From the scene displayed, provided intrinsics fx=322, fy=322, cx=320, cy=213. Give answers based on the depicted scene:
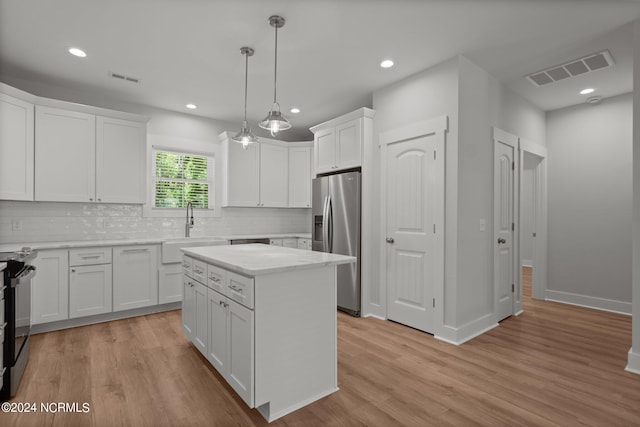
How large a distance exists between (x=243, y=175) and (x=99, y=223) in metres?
2.04

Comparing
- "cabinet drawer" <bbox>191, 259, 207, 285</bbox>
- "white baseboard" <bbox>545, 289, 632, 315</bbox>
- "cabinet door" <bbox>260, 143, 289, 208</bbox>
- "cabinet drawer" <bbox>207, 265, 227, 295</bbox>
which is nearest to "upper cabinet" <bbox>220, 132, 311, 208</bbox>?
"cabinet door" <bbox>260, 143, 289, 208</bbox>

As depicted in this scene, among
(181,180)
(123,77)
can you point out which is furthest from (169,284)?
(123,77)

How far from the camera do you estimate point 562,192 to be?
4562 millimetres

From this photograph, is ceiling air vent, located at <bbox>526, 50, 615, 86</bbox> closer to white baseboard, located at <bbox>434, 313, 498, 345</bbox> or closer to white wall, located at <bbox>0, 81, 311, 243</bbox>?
white baseboard, located at <bbox>434, 313, 498, 345</bbox>

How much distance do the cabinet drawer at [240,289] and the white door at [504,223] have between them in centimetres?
291

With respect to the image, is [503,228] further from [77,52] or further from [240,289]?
[77,52]

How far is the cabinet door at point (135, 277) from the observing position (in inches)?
147

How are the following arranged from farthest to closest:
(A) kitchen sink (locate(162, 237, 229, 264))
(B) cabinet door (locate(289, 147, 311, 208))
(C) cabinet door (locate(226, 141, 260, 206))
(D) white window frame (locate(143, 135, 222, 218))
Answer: (B) cabinet door (locate(289, 147, 311, 208))
(C) cabinet door (locate(226, 141, 260, 206))
(D) white window frame (locate(143, 135, 222, 218))
(A) kitchen sink (locate(162, 237, 229, 264))

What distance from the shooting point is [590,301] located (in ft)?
14.1

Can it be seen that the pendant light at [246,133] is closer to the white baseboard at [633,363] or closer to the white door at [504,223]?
the white door at [504,223]

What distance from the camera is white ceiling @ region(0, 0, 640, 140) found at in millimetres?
2434

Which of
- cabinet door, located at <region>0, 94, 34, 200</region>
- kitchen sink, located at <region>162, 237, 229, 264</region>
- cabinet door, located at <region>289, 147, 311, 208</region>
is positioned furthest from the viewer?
cabinet door, located at <region>289, 147, 311, 208</region>

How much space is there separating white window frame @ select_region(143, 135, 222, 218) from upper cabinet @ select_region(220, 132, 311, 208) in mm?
125

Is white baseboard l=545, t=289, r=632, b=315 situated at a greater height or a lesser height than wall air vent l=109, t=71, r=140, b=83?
lesser
